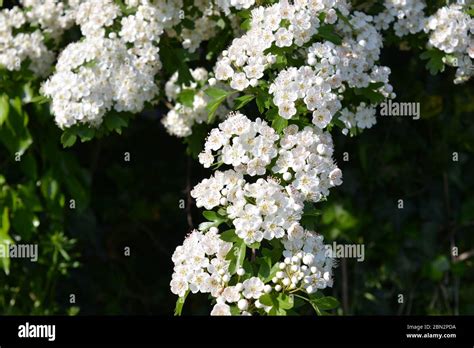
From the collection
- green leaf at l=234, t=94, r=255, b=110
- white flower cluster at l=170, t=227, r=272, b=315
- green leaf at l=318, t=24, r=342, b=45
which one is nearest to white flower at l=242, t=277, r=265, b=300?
white flower cluster at l=170, t=227, r=272, b=315

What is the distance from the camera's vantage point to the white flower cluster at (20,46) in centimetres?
370

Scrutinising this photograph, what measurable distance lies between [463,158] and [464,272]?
0.67 metres

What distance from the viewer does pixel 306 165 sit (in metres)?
2.72

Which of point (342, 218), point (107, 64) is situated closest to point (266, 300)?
point (107, 64)

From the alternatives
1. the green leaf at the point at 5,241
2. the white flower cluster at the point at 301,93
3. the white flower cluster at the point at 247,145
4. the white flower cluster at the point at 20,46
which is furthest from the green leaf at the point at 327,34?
the green leaf at the point at 5,241

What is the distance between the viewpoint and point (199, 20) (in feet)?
12.0

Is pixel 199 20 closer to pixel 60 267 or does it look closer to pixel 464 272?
pixel 60 267

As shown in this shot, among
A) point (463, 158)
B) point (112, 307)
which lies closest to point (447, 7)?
point (463, 158)

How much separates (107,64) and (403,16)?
3.96ft

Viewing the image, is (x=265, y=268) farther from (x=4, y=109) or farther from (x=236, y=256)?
(x=4, y=109)

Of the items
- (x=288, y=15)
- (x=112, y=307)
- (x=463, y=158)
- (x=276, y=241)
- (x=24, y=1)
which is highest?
(x=24, y=1)

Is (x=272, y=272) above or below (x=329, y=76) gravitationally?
below

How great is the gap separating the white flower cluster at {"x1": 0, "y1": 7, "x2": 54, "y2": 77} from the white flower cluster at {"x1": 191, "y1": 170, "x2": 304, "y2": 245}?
4.75 feet

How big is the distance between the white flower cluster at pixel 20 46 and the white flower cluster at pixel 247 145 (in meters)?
1.34
